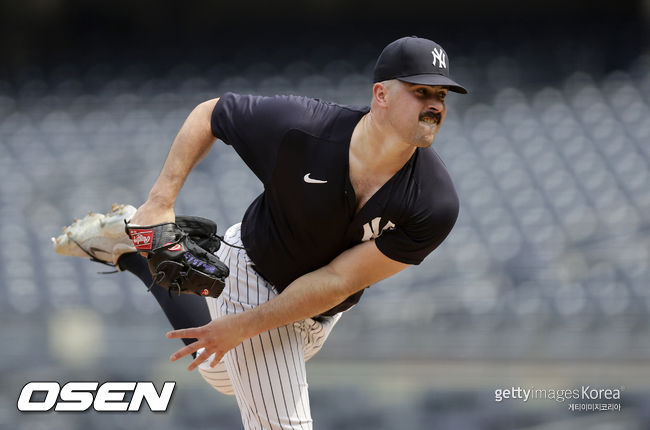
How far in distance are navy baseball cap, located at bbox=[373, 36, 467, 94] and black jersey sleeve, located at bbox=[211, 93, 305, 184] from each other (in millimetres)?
325

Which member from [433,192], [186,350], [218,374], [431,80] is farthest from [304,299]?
[431,80]

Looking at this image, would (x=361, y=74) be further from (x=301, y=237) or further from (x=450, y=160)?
(x=301, y=237)

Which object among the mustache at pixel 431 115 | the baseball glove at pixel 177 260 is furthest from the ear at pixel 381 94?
the baseball glove at pixel 177 260

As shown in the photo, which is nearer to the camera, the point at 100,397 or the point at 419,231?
the point at 419,231

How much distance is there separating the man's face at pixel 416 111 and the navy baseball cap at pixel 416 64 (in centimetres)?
3

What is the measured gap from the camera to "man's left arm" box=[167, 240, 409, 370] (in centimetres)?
242

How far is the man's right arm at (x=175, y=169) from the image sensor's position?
7.77 ft

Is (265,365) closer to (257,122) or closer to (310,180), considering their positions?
(310,180)

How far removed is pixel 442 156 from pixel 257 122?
4648 millimetres

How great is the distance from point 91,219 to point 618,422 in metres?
2.97

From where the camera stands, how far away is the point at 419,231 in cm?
240

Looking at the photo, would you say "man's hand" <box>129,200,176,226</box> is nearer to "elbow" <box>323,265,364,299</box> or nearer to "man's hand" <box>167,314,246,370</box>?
"man's hand" <box>167,314,246,370</box>

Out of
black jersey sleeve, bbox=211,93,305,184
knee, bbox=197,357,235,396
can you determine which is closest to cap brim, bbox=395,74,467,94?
black jersey sleeve, bbox=211,93,305,184

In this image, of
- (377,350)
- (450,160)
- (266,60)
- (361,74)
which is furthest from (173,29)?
(377,350)
